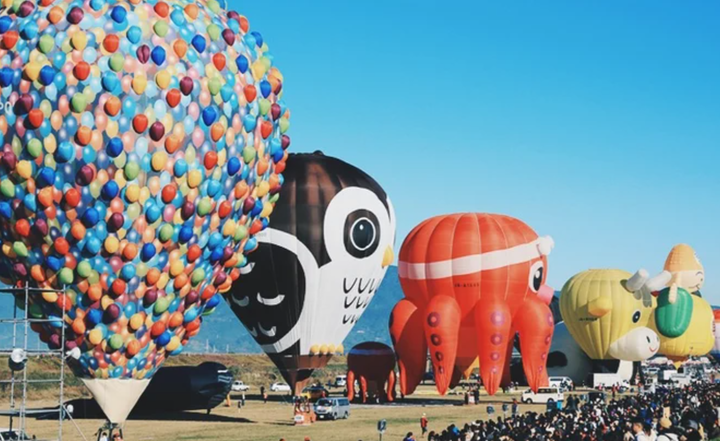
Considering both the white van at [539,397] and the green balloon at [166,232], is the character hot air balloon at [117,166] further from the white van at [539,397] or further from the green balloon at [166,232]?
the white van at [539,397]

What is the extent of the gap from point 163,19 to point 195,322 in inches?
259

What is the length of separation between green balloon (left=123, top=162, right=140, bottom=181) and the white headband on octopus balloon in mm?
21086

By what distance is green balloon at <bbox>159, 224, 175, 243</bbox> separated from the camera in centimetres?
2111

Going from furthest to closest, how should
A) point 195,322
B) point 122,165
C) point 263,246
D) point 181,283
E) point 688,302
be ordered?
point 688,302
point 263,246
point 195,322
point 181,283
point 122,165

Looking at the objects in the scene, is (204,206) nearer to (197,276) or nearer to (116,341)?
(197,276)

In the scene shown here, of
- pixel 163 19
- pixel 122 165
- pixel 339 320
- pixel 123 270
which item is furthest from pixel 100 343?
pixel 339 320

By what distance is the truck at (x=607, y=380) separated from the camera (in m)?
51.6

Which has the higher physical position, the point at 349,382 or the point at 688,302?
the point at 688,302

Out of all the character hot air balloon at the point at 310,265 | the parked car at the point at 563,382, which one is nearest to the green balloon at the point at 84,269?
the character hot air balloon at the point at 310,265

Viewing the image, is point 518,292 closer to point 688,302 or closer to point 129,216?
point 688,302

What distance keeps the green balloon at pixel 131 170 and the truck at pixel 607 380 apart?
36.1 meters

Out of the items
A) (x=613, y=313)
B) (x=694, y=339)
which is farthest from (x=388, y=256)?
(x=694, y=339)

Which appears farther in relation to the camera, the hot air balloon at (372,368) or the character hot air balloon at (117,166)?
the hot air balloon at (372,368)

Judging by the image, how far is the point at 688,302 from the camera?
54594 millimetres
